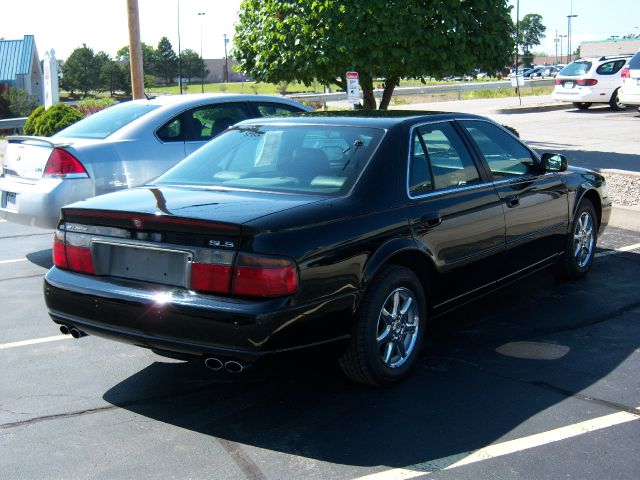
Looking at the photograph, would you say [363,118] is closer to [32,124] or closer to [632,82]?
[32,124]

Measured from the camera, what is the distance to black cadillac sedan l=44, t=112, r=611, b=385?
4055 mm

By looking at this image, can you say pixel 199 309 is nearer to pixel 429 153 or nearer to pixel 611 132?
pixel 429 153

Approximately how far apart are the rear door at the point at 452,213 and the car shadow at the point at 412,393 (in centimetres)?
47

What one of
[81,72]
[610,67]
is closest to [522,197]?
[610,67]

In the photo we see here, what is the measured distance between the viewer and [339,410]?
14.6ft

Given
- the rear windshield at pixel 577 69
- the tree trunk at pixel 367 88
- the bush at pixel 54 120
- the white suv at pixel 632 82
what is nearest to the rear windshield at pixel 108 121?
the bush at pixel 54 120

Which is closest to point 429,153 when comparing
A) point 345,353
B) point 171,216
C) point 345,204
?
point 345,204

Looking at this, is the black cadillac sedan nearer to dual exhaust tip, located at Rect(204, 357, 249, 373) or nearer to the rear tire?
dual exhaust tip, located at Rect(204, 357, 249, 373)

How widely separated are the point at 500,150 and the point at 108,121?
14.1 ft

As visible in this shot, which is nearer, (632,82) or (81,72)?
(632,82)

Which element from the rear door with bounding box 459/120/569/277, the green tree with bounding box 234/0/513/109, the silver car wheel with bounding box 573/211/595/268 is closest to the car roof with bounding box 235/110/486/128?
the rear door with bounding box 459/120/569/277

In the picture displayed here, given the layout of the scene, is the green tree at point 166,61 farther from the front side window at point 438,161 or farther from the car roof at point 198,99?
the front side window at point 438,161

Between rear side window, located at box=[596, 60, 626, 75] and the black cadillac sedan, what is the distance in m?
22.7

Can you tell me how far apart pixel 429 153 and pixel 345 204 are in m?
1.02
